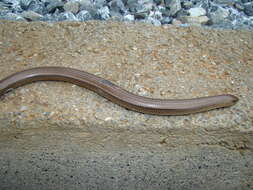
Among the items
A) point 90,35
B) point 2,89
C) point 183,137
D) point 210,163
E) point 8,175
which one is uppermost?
point 90,35

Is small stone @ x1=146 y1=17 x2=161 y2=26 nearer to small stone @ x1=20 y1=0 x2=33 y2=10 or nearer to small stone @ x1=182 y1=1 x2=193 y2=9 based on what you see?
small stone @ x1=182 y1=1 x2=193 y2=9

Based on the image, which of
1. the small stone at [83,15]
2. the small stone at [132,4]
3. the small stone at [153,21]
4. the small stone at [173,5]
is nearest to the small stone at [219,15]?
the small stone at [173,5]

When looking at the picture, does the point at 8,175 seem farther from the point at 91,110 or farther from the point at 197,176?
the point at 197,176

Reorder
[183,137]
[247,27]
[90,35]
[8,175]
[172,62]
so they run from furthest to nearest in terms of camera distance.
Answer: [247,27], [90,35], [172,62], [8,175], [183,137]

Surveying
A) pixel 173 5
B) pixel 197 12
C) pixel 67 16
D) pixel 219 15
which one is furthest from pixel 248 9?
pixel 67 16

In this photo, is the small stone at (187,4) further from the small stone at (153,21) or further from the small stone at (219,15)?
the small stone at (153,21)

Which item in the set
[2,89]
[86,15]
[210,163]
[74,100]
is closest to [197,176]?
[210,163]

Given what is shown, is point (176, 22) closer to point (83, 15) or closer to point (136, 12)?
point (136, 12)
